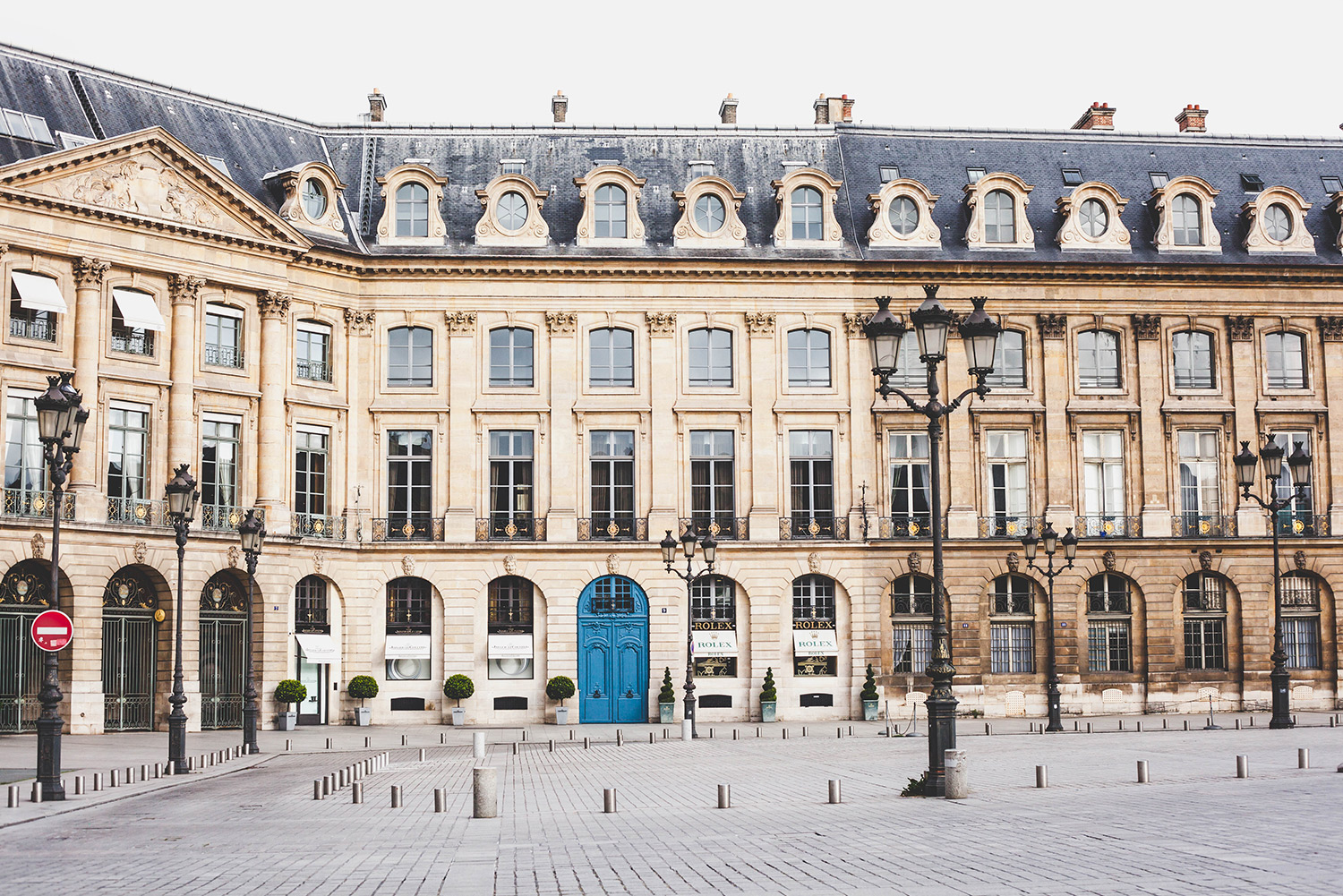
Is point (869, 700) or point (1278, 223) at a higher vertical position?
point (1278, 223)

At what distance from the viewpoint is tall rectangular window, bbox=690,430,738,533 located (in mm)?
49875

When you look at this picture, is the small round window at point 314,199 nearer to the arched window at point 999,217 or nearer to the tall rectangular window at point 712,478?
the tall rectangular window at point 712,478

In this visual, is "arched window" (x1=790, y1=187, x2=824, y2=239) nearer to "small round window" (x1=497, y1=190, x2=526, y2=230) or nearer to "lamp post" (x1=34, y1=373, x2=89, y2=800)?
"small round window" (x1=497, y1=190, x2=526, y2=230)

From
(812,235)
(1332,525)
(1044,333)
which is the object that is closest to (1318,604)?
(1332,525)

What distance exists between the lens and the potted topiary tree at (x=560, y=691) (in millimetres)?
47438

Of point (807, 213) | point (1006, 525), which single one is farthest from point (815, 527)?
point (807, 213)

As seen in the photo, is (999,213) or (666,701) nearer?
(666,701)

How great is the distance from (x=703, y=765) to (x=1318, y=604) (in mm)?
29705

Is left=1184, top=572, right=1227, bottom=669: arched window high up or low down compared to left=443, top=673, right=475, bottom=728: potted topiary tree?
up

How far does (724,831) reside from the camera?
18062 millimetres

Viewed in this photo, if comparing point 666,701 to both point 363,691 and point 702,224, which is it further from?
point 702,224

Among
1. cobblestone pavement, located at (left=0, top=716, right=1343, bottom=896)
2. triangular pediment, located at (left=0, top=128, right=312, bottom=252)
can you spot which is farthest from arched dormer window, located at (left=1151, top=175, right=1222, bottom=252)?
triangular pediment, located at (left=0, top=128, right=312, bottom=252)

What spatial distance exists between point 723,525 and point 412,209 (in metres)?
13.9

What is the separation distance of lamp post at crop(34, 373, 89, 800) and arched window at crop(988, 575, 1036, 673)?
105 ft
